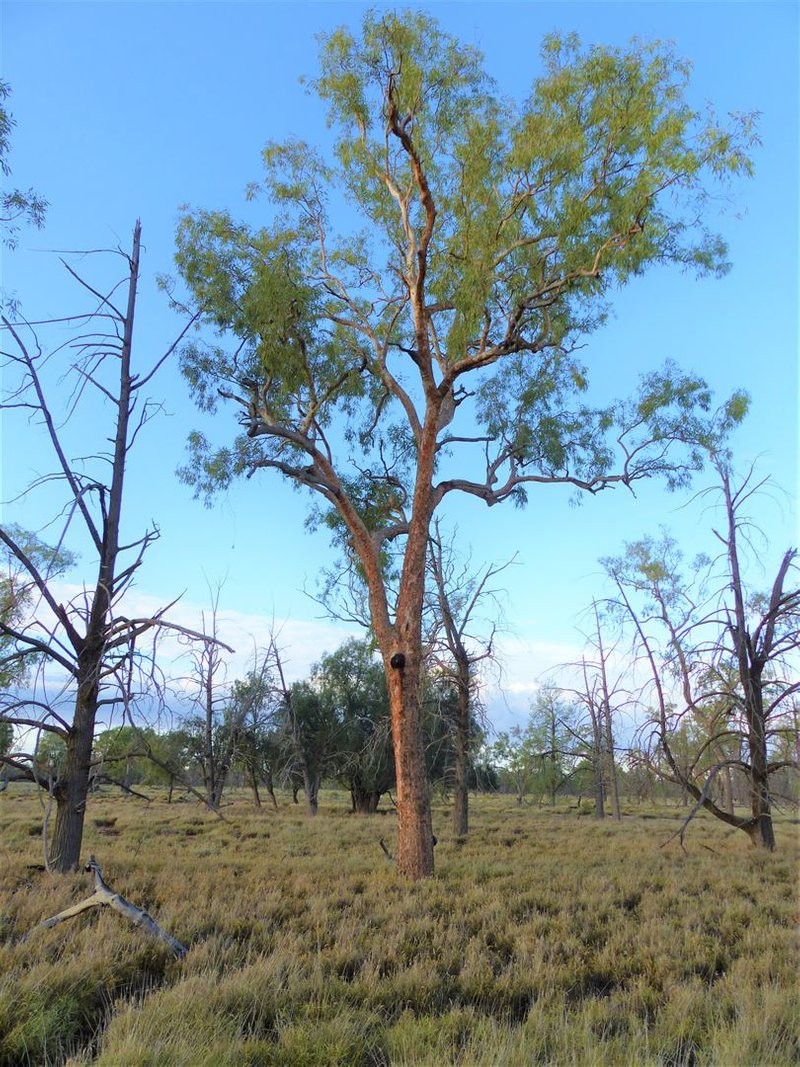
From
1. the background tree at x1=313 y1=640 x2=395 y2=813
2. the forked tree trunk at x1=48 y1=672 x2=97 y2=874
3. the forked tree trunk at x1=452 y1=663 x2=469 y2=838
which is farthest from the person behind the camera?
the background tree at x1=313 y1=640 x2=395 y2=813

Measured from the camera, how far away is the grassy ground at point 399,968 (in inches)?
163

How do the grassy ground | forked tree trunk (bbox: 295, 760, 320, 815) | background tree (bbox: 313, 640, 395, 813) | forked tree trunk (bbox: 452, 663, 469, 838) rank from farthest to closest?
background tree (bbox: 313, 640, 395, 813) < forked tree trunk (bbox: 295, 760, 320, 815) < forked tree trunk (bbox: 452, 663, 469, 838) < the grassy ground

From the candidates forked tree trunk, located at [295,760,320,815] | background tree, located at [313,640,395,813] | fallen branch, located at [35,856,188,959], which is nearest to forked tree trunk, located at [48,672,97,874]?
fallen branch, located at [35,856,188,959]

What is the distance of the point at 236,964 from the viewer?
5.68 m

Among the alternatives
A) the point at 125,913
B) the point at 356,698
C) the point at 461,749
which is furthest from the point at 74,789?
the point at 356,698

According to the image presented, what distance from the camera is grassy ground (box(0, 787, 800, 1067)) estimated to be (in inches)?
163

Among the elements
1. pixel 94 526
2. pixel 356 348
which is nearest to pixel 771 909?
pixel 94 526

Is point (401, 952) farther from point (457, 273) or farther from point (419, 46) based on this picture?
point (419, 46)

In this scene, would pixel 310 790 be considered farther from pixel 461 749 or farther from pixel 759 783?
pixel 759 783

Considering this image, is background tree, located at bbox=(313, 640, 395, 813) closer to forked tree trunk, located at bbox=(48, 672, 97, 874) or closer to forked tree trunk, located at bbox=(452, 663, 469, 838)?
forked tree trunk, located at bbox=(452, 663, 469, 838)

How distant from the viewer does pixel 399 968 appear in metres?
5.78

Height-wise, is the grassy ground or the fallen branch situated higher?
the fallen branch

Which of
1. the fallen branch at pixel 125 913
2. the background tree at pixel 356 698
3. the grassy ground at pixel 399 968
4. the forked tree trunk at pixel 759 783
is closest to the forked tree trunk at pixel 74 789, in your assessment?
the grassy ground at pixel 399 968

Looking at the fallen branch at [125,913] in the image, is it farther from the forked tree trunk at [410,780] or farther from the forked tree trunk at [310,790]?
the forked tree trunk at [310,790]
